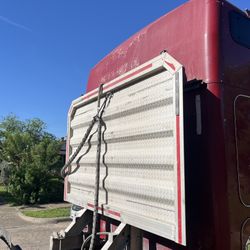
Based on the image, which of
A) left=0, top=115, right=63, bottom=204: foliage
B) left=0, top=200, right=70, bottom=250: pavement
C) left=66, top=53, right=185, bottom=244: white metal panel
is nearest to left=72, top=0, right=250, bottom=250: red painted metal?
left=66, top=53, right=185, bottom=244: white metal panel

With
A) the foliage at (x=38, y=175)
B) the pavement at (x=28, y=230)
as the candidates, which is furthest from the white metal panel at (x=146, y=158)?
the foliage at (x=38, y=175)

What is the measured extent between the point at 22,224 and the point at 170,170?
30.6ft

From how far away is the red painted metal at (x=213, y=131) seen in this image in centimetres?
264

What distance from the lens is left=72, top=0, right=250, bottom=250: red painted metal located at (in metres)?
2.64

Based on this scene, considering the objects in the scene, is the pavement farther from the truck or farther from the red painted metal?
the red painted metal

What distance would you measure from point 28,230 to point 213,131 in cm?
823

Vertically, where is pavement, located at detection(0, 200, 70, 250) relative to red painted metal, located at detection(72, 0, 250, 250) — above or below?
A: below

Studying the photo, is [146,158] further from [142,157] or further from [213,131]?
[213,131]

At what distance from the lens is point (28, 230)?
9672mm

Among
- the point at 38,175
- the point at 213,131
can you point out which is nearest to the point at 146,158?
the point at 213,131

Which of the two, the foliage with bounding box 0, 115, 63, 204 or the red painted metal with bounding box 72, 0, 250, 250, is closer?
the red painted metal with bounding box 72, 0, 250, 250

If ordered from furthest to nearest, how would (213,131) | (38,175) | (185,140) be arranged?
1. (38,175)
2. (185,140)
3. (213,131)

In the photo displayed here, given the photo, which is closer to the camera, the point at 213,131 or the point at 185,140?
the point at 213,131

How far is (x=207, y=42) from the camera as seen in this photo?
2859mm
